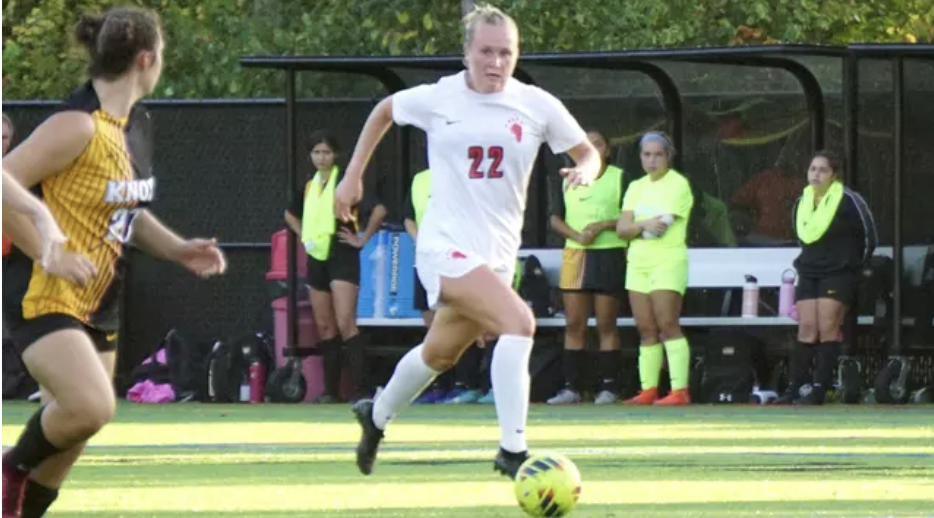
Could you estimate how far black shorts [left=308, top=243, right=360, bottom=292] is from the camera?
21641 millimetres

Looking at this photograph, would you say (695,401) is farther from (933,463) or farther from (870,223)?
(933,463)

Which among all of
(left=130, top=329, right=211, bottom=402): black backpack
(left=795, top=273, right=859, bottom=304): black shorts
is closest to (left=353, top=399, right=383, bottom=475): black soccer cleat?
(left=795, top=273, right=859, bottom=304): black shorts

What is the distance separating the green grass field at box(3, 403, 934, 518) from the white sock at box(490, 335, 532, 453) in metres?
0.31

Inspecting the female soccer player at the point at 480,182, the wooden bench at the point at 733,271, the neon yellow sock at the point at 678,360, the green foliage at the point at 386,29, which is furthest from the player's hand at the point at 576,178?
the green foliage at the point at 386,29

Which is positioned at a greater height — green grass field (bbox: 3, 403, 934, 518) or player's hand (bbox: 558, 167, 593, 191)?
player's hand (bbox: 558, 167, 593, 191)

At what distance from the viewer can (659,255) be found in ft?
66.3

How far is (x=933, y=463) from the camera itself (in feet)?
42.4

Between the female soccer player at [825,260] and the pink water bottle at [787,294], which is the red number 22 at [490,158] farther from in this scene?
the pink water bottle at [787,294]

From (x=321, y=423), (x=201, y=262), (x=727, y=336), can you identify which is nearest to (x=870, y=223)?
(x=727, y=336)

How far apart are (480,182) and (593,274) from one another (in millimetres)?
9949

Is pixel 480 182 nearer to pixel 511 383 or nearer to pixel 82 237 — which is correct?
pixel 511 383

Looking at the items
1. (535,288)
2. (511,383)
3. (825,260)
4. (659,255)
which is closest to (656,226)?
(659,255)

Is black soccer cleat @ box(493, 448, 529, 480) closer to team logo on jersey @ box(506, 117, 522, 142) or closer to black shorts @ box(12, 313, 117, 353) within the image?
team logo on jersey @ box(506, 117, 522, 142)

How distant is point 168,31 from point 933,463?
813 inches
